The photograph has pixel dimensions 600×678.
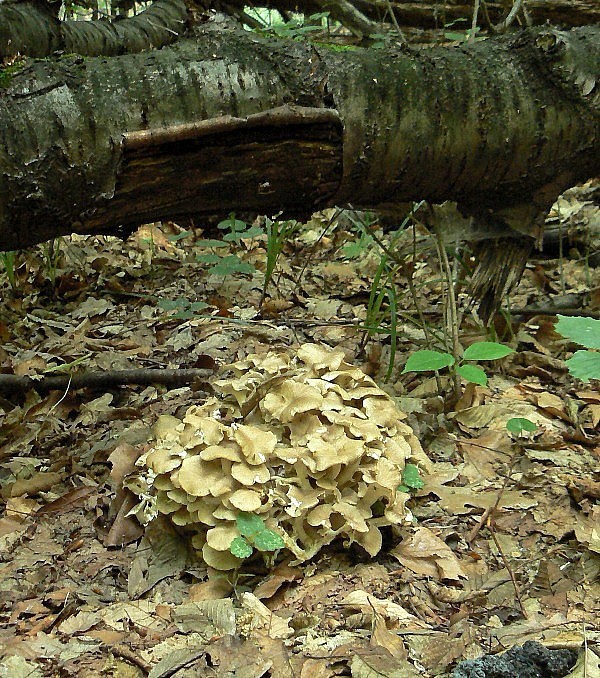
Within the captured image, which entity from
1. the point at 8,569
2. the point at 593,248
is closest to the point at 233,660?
the point at 8,569

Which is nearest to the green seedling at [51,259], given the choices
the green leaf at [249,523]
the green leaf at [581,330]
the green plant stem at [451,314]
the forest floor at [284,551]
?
the forest floor at [284,551]

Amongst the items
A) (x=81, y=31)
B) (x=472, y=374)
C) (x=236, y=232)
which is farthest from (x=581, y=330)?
(x=81, y=31)

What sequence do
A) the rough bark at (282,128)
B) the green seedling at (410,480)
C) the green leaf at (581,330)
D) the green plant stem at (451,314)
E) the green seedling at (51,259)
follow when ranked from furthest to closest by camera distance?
the green seedling at (51,259), the green plant stem at (451,314), the green seedling at (410,480), the rough bark at (282,128), the green leaf at (581,330)

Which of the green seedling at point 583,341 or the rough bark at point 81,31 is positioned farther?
the rough bark at point 81,31

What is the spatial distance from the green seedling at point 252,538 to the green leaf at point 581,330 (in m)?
1.16

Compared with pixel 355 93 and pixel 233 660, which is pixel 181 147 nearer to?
pixel 355 93

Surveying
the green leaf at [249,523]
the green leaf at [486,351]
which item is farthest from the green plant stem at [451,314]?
the green leaf at [249,523]

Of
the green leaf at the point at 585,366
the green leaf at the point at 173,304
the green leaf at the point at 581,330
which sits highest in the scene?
the green leaf at the point at 581,330

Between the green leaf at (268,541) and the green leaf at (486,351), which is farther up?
the green leaf at (486,351)

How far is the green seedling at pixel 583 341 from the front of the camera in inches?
82.4

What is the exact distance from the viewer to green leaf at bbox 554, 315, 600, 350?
7.02ft

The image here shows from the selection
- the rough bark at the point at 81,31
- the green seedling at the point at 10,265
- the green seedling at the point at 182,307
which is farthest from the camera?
the rough bark at the point at 81,31

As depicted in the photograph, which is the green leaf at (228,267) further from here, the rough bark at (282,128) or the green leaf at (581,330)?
the green leaf at (581,330)

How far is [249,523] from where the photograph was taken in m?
2.31
